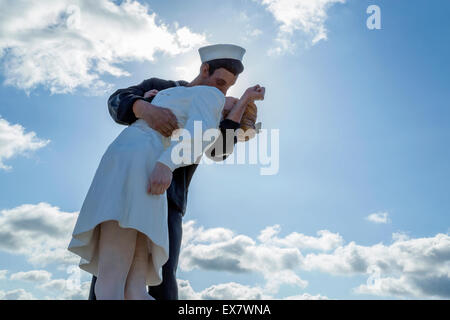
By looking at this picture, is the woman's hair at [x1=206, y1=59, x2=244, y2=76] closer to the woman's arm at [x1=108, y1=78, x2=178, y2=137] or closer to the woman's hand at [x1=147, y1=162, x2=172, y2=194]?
the woman's arm at [x1=108, y1=78, x2=178, y2=137]

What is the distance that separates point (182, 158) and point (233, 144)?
1284 mm

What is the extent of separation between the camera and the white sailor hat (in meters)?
3.86

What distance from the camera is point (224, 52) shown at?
3875mm

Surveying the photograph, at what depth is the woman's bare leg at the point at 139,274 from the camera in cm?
232

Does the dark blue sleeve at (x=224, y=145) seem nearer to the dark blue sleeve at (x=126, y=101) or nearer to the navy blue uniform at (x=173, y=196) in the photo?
the navy blue uniform at (x=173, y=196)

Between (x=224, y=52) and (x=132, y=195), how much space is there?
6.42 feet

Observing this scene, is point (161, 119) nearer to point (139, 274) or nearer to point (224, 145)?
point (139, 274)

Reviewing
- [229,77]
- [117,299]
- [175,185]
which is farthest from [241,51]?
[117,299]

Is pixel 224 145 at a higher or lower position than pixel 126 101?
lower

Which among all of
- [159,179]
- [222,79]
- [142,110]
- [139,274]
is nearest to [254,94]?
[222,79]

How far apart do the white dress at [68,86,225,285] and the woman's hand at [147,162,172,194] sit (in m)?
0.03

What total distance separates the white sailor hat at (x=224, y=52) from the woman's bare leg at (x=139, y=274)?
1.95 m

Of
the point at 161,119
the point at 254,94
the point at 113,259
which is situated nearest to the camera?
the point at 113,259
